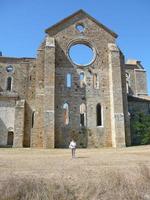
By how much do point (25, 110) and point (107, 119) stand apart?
32.0 feet

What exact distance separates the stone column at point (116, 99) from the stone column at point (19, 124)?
9.63 metres

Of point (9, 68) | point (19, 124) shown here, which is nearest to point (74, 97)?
point (19, 124)

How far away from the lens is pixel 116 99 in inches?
1061

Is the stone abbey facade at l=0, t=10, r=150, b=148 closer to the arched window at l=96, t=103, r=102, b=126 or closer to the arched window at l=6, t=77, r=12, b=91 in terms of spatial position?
the arched window at l=96, t=103, r=102, b=126

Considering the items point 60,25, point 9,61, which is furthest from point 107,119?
point 9,61

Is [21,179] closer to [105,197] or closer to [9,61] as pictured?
[105,197]

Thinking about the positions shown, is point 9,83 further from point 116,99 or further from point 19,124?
point 116,99

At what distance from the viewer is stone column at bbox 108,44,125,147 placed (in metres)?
26.1

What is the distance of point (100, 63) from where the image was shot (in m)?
28.7

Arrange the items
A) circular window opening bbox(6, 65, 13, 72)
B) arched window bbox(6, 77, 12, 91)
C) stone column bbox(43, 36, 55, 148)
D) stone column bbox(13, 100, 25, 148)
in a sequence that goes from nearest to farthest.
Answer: stone column bbox(43, 36, 55, 148) → stone column bbox(13, 100, 25, 148) → arched window bbox(6, 77, 12, 91) → circular window opening bbox(6, 65, 13, 72)

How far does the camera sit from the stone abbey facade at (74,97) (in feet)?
85.6

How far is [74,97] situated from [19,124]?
668cm

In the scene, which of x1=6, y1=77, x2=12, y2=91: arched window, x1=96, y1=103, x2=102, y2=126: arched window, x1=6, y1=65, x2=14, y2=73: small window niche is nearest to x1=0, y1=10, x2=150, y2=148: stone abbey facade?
x1=96, y1=103, x2=102, y2=126: arched window

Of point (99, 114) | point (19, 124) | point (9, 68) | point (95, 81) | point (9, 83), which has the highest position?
point (9, 68)
